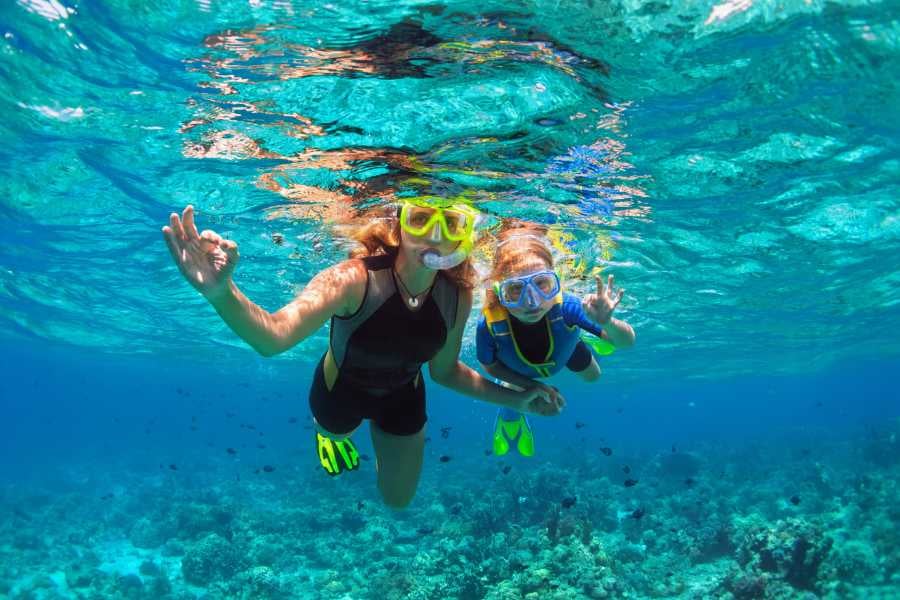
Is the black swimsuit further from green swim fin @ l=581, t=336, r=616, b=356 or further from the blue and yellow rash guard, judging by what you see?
green swim fin @ l=581, t=336, r=616, b=356

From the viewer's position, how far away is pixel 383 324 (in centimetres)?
485

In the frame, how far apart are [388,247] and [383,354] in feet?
3.86

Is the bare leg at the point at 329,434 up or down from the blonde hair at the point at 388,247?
down

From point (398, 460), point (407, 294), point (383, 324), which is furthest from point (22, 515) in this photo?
point (407, 294)

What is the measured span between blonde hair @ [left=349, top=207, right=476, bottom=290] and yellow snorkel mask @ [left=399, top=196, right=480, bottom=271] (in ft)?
1.11

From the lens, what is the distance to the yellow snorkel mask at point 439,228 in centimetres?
484

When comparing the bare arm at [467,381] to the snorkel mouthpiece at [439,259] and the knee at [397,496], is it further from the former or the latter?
the knee at [397,496]

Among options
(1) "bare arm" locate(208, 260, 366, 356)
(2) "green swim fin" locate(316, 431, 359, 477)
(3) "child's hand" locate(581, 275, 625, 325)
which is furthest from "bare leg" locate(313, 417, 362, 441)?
(3) "child's hand" locate(581, 275, 625, 325)

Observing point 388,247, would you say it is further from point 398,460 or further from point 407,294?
point 398,460

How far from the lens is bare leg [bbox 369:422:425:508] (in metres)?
5.84

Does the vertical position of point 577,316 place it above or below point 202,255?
above

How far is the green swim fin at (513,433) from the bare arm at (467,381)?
5.45 ft

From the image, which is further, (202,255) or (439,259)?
(439,259)

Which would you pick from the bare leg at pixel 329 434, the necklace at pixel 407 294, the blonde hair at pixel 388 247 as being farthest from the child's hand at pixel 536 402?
the bare leg at pixel 329 434
